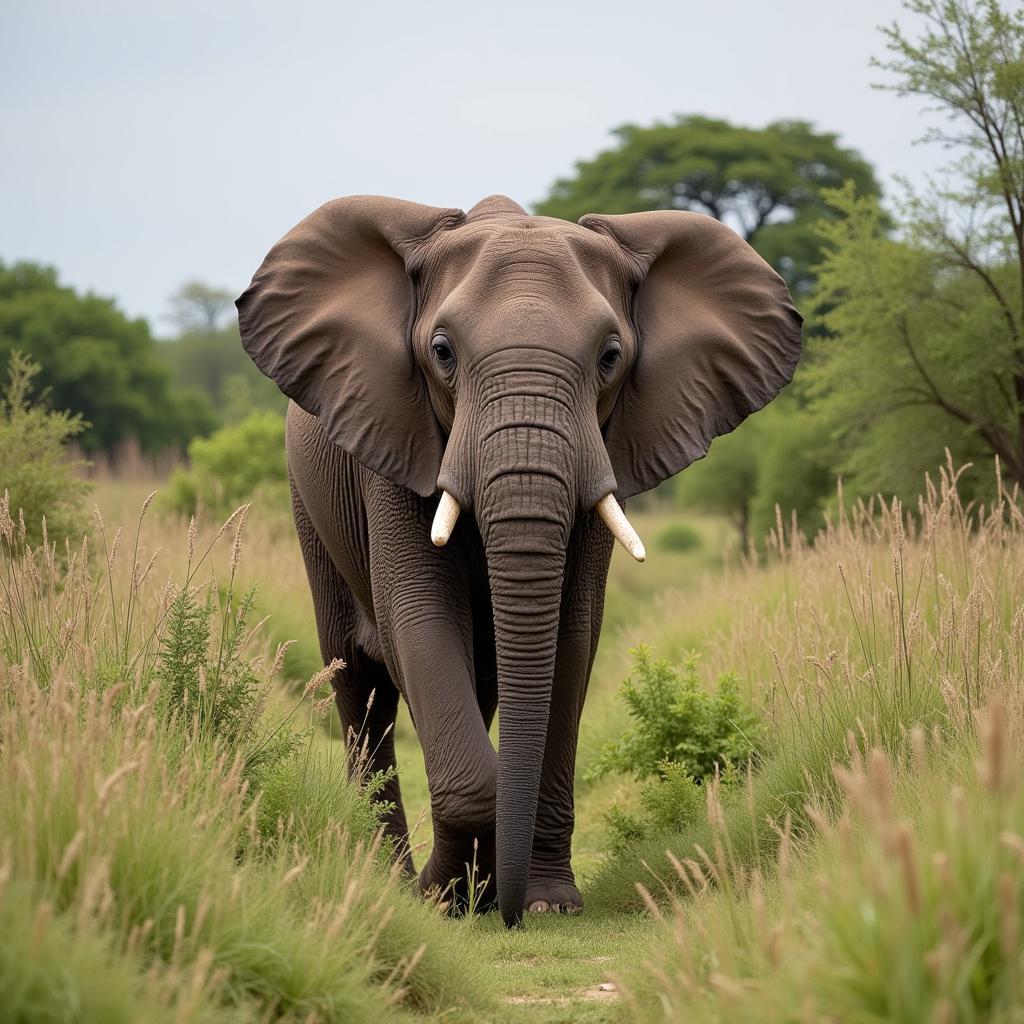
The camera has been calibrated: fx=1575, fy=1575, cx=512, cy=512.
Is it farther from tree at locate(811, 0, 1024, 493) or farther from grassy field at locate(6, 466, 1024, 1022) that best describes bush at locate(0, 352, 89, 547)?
tree at locate(811, 0, 1024, 493)

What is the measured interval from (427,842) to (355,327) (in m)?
2.43

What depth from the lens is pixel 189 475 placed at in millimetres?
23672

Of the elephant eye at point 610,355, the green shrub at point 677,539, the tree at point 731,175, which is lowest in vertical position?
the green shrub at point 677,539

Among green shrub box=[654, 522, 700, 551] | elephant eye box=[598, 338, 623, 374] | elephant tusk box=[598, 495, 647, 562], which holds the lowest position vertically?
green shrub box=[654, 522, 700, 551]

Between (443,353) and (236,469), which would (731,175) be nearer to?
(236,469)

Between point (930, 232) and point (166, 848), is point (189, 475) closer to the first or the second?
point (930, 232)

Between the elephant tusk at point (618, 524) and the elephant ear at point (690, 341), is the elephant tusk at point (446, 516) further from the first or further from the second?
the elephant ear at point (690, 341)

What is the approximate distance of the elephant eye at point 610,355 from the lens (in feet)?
21.3

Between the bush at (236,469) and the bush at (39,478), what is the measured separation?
1081 centimetres

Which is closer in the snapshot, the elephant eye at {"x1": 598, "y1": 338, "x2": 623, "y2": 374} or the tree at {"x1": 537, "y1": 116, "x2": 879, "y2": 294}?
the elephant eye at {"x1": 598, "y1": 338, "x2": 623, "y2": 374}

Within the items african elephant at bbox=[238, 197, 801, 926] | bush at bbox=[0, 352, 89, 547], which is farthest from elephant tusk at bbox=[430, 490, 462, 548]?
bush at bbox=[0, 352, 89, 547]

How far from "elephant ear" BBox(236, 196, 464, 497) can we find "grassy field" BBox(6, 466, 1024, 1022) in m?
1.02

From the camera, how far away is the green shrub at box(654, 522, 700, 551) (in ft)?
123

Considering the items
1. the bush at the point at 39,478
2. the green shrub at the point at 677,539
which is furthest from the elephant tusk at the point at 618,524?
the green shrub at the point at 677,539
